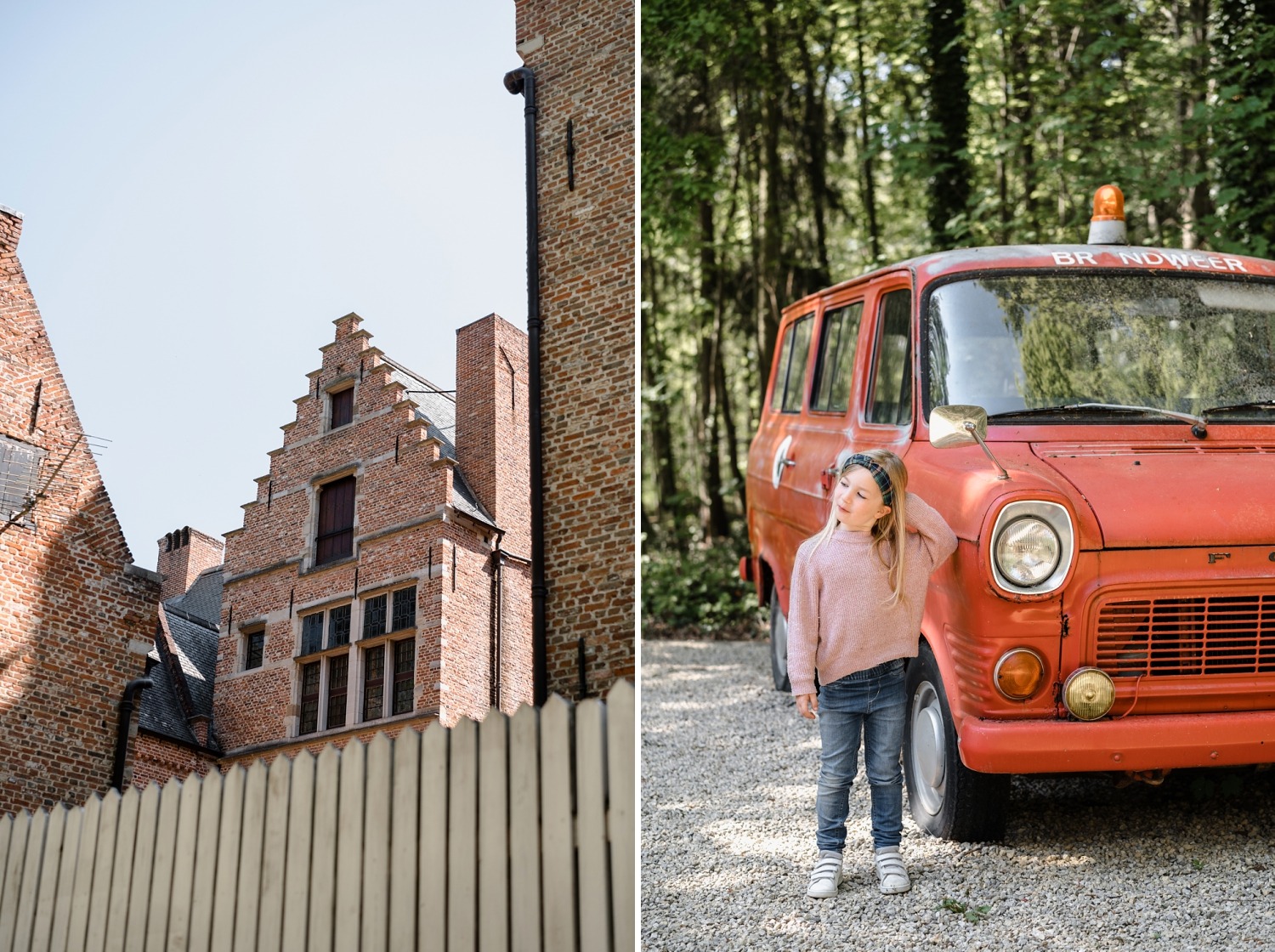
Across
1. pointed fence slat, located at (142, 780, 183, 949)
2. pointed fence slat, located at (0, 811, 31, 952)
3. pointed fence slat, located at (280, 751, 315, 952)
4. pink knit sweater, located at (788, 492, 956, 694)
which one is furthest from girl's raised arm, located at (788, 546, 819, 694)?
pointed fence slat, located at (0, 811, 31, 952)

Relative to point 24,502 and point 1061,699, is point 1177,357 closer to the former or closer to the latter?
point 1061,699

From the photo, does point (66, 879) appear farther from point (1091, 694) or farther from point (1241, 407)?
point (1241, 407)

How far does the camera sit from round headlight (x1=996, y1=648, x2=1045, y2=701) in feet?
11.3

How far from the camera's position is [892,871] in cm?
344

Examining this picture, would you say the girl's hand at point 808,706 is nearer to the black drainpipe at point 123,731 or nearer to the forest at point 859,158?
the forest at point 859,158

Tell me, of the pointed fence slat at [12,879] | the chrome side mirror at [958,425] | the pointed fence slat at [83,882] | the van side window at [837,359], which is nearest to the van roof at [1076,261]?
the van side window at [837,359]

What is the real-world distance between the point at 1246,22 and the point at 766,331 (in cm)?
611

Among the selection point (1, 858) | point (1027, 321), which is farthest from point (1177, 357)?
point (1, 858)

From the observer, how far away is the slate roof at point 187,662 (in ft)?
42.4

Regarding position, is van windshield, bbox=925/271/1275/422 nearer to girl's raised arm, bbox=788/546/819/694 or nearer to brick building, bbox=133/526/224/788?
girl's raised arm, bbox=788/546/819/694

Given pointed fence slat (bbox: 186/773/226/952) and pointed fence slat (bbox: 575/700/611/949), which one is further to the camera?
pointed fence slat (bbox: 186/773/226/952)

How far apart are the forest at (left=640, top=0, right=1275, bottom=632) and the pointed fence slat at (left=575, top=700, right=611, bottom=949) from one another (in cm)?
684

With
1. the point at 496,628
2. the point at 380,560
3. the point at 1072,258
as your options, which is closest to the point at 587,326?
the point at 1072,258

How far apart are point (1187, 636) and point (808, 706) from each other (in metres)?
1.15
